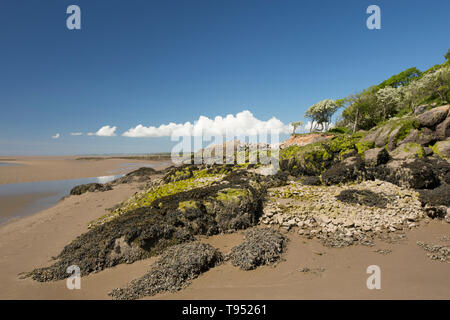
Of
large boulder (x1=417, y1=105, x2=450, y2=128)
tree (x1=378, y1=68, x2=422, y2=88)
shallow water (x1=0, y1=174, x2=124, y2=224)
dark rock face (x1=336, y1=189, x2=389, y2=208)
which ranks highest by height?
tree (x1=378, y1=68, x2=422, y2=88)

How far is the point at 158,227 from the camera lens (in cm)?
646

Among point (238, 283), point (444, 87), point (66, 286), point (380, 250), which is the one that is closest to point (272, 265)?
point (238, 283)

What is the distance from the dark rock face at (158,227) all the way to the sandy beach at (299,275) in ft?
1.03

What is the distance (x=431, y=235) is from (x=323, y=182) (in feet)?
19.3

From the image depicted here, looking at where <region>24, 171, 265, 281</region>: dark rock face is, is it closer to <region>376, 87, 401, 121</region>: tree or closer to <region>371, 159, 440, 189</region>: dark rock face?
<region>371, 159, 440, 189</region>: dark rock face

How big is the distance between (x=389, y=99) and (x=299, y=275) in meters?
40.1

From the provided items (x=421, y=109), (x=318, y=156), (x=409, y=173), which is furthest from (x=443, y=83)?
(x=409, y=173)

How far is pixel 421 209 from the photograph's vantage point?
313 inches

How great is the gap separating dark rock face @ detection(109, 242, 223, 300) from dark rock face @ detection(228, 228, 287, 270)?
1.95 ft

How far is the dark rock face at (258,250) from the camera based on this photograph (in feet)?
17.3

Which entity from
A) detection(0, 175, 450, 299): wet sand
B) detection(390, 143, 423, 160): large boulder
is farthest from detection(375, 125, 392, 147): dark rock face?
detection(0, 175, 450, 299): wet sand

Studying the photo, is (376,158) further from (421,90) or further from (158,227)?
(421,90)

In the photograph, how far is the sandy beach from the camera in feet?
13.8

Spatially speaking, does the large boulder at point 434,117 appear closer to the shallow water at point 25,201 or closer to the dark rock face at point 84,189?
the dark rock face at point 84,189
